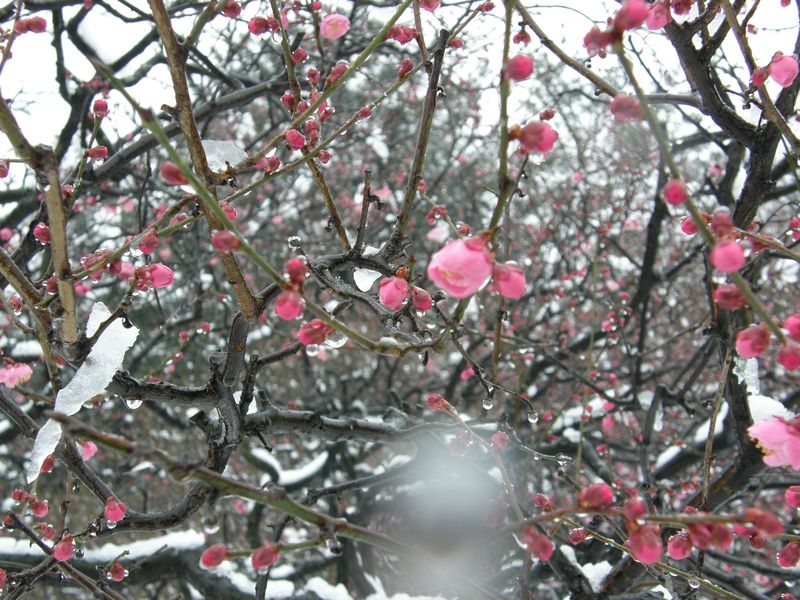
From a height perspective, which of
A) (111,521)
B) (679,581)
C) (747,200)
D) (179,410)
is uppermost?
(179,410)

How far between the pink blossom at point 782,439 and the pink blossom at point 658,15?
106 centimetres

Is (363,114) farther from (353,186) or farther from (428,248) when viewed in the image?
(353,186)

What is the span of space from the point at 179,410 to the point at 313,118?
4755 millimetres

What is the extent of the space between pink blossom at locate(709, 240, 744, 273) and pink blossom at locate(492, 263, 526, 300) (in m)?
0.28

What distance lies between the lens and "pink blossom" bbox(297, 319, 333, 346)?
1017mm

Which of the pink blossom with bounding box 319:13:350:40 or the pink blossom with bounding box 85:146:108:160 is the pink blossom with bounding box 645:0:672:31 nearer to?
the pink blossom with bounding box 319:13:350:40

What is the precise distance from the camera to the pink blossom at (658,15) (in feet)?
5.06

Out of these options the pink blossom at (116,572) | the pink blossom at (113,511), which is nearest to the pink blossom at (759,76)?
the pink blossom at (113,511)

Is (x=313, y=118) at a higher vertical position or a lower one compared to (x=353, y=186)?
lower

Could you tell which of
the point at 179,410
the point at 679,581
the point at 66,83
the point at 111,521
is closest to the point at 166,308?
the point at 179,410

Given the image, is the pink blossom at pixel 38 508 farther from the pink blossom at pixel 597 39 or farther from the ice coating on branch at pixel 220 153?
the pink blossom at pixel 597 39

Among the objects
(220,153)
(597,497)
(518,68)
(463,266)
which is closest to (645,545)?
(597,497)

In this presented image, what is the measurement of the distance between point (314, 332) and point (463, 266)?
31 centimetres

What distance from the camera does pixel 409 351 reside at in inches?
40.3
